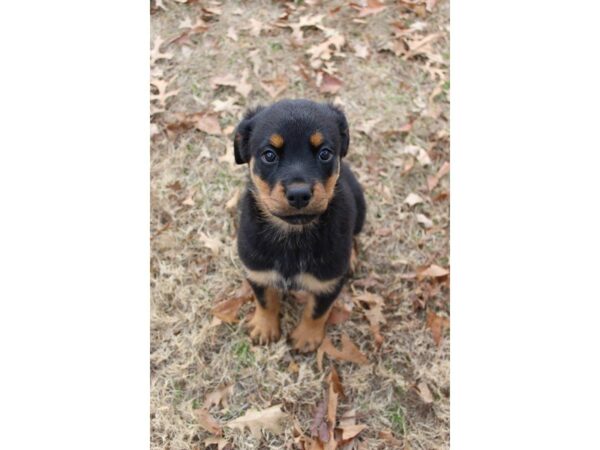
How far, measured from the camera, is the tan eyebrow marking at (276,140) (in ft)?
9.43

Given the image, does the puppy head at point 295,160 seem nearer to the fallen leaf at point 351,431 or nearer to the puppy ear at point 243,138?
the puppy ear at point 243,138

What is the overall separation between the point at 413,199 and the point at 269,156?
2.33 meters

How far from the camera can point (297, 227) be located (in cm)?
337

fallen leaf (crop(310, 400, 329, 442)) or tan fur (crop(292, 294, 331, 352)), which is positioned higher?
tan fur (crop(292, 294, 331, 352))

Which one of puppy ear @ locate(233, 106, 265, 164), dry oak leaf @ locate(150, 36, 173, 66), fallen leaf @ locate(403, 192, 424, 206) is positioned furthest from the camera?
dry oak leaf @ locate(150, 36, 173, 66)

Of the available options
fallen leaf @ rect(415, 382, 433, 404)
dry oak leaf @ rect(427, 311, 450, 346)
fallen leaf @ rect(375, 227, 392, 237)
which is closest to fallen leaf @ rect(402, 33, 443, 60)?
fallen leaf @ rect(375, 227, 392, 237)

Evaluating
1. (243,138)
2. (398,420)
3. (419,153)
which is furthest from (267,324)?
(419,153)

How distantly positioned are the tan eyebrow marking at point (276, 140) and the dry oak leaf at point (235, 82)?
270 cm

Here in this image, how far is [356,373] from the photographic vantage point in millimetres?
3949

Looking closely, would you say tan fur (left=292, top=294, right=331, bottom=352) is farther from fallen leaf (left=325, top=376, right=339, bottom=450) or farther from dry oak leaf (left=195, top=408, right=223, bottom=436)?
dry oak leaf (left=195, top=408, right=223, bottom=436)

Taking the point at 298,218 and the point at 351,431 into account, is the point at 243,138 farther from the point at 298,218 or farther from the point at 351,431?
the point at 351,431

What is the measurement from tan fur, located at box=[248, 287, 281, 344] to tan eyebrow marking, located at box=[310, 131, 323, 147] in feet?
5.01

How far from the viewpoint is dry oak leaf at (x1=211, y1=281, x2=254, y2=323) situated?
4.19 m

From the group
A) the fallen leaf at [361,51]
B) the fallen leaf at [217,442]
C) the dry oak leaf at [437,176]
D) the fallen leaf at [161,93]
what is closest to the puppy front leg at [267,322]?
the fallen leaf at [217,442]
